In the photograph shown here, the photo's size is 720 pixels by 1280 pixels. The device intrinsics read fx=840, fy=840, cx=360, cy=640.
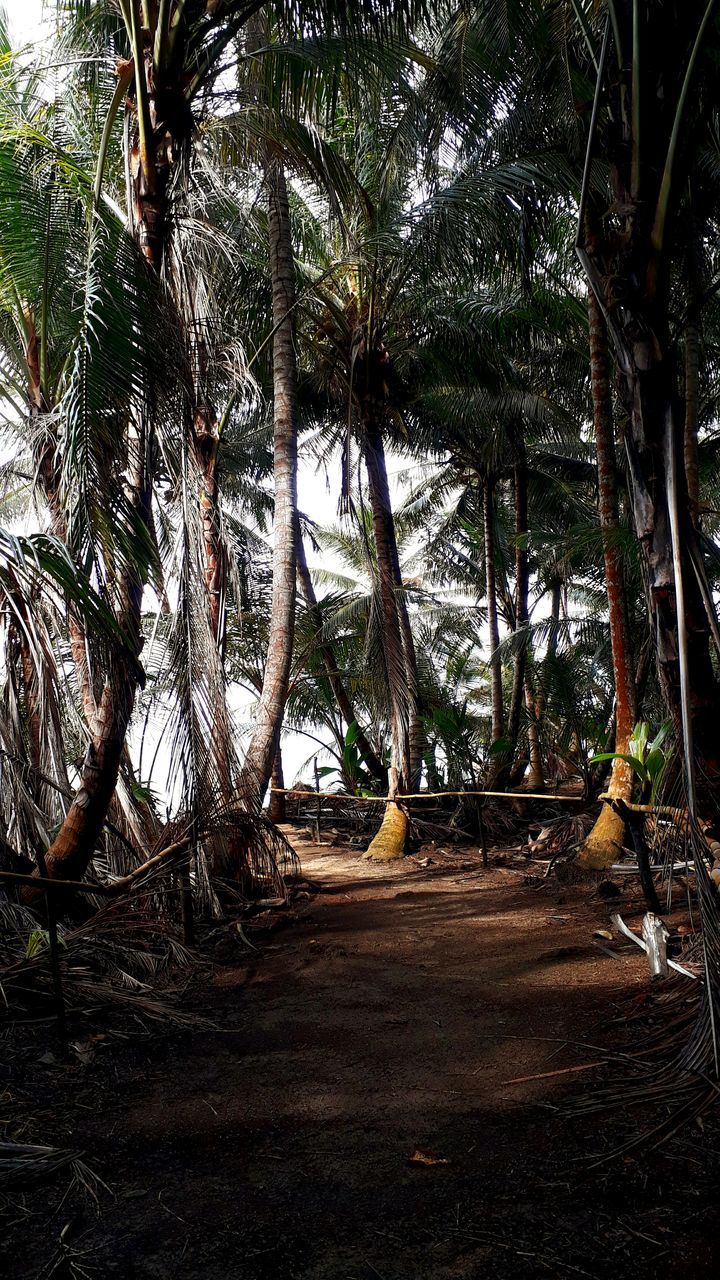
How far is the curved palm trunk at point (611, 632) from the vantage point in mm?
7082

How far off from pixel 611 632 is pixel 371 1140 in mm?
5440

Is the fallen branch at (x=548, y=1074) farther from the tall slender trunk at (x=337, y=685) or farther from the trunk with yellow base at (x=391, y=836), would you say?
the tall slender trunk at (x=337, y=685)

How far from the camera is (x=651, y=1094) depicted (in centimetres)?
257

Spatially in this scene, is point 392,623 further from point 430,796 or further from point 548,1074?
point 548,1074

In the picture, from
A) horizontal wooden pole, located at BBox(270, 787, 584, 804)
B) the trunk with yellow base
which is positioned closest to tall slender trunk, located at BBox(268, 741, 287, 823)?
horizontal wooden pole, located at BBox(270, 787, 584, 804)

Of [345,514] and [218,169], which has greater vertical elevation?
[218,169]

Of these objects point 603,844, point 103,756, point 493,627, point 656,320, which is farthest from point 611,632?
point 493,627

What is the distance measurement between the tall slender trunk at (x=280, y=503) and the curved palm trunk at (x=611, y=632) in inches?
107

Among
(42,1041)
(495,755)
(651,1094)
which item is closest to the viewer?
(651,1094)

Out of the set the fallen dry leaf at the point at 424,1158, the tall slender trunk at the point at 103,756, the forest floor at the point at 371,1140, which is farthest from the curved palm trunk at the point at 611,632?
the fallen dry leaf at the point at 424,1158

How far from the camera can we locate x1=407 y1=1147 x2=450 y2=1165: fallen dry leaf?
2363mm

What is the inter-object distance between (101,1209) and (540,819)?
30.5 feet

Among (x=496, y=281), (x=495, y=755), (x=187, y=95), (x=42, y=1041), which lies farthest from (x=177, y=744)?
(x=496, y=281)

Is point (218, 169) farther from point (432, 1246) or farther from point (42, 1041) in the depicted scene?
point (432, 1246)
